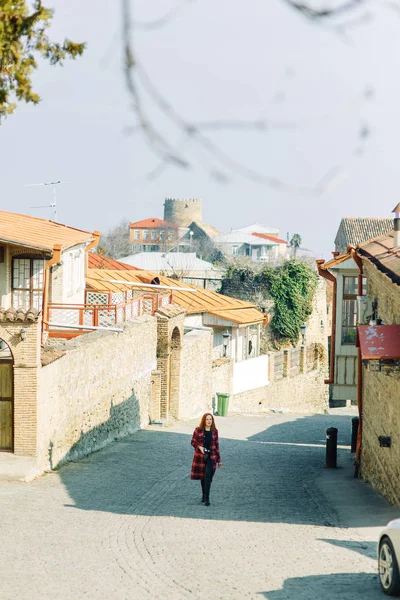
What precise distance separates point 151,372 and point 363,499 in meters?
12.8

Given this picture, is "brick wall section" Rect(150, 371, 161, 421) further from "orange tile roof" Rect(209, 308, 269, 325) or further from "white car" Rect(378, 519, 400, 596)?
"white car" Rect(378, 519, 400, 596)

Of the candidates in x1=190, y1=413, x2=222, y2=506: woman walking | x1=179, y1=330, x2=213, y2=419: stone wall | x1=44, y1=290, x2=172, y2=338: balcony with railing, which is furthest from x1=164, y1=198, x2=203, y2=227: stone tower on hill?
x1=190, y1=413, x2=222, y2=506: woman walking

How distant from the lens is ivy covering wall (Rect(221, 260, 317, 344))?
4275 cm

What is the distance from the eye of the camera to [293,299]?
1684 inches

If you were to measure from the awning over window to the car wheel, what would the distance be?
4.13m

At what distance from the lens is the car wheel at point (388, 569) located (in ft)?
31.0

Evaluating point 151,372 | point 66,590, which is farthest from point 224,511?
point 151,372

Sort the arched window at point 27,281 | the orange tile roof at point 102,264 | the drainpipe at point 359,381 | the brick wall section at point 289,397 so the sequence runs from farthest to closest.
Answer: the orange tile roof at point 102,264, the brick wall section at point 289,397, the arched window at point 27,281, the drainpipe at point 359,381

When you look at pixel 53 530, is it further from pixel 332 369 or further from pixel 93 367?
pixel 332 369

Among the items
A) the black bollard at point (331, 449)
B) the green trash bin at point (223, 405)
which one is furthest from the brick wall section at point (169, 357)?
the black bollard at point (331, 449)

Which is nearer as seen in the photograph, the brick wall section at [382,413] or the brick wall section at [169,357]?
the brick wall section at [382,413]

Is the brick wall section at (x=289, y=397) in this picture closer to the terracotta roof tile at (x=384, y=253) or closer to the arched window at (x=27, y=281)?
the arched window at (x=27, y=281)

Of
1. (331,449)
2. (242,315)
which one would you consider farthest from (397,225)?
(242,315)

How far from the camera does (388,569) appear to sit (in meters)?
9.59
